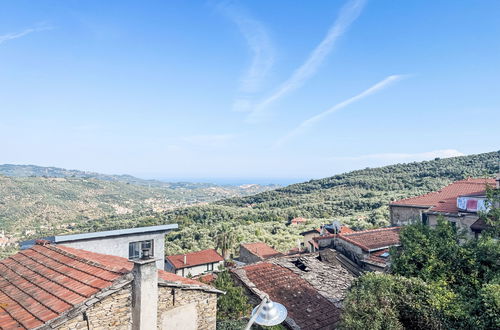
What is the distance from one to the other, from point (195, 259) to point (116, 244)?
878 inches

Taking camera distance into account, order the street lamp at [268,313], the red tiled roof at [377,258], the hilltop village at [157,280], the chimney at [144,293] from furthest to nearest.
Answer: the red tiled roof at [377,258], the chimney at [144,293], the hilltop village at [157,280], the street lamp at [268,313]

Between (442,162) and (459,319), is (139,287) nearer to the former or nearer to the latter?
(459,319)

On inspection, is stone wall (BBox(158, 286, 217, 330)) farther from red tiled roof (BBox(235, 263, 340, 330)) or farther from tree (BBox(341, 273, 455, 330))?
red tiled roof (BBox(235, 263, 340, 330))

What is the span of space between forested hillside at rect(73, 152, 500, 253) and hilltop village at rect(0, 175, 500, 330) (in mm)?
19146

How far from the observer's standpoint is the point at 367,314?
27.8 feet

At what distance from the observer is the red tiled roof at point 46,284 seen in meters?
6.79

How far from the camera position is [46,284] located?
805 cm

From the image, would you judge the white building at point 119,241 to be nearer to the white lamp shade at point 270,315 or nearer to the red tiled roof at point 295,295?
the red tiled roof at point 295,295

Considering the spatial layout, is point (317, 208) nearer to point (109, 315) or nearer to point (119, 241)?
point (119, 241)

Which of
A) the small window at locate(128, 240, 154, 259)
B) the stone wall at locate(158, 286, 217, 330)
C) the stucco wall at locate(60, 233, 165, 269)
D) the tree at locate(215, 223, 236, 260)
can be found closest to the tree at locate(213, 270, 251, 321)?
the stone wall at locate(158, 286, 217, 330)

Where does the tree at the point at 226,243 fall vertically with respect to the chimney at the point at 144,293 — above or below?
below

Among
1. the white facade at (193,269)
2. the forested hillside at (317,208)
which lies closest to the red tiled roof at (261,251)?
the white facade at (193,269)

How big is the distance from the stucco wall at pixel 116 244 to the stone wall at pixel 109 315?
6266 millimetres

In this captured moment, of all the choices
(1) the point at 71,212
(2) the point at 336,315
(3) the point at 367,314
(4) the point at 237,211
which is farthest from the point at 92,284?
(1) the point at 71,212
